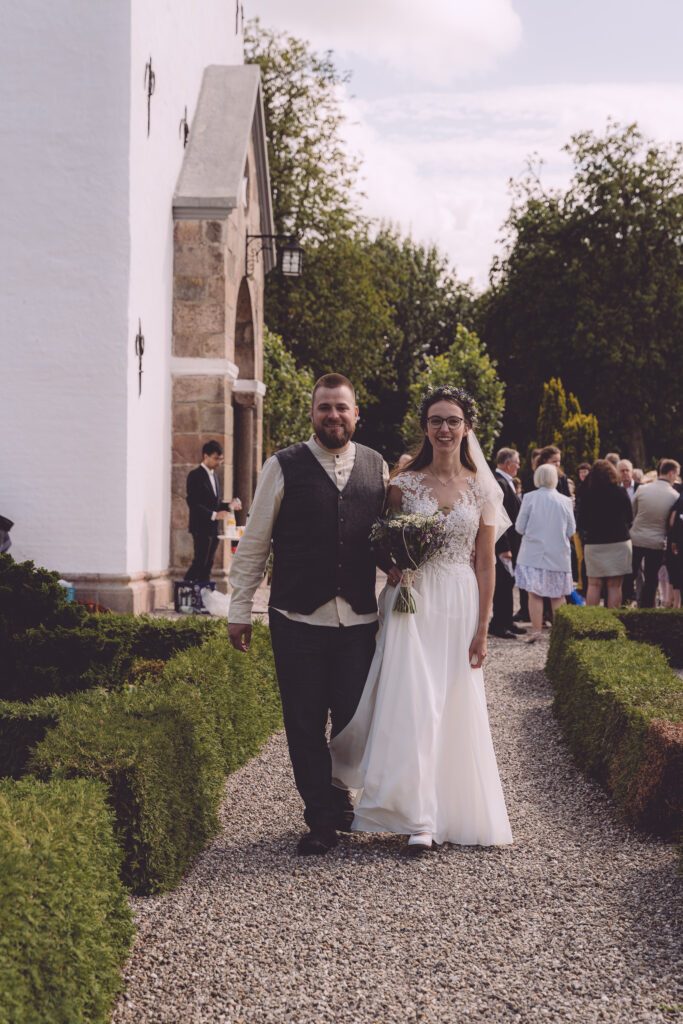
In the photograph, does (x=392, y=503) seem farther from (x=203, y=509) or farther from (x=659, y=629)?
(x=203, y=509)

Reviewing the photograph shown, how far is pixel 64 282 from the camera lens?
12.7m

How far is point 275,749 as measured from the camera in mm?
7395

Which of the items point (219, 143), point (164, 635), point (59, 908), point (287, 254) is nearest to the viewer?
point (59, 908)

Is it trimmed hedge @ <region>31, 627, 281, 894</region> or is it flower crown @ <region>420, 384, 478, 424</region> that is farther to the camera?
flower crown @ <region>420, 384, 478, 424</region>

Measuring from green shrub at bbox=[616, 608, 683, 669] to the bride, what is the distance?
6051mm

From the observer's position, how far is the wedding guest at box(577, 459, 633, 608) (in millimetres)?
12859

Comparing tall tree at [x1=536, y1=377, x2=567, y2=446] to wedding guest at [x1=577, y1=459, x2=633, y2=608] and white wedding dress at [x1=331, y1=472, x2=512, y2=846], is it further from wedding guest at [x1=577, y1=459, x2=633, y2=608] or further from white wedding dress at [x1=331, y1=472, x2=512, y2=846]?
white wedding dress at [x1=331, y1=472, x2=512, y2=846]

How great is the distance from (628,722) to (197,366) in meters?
10.0

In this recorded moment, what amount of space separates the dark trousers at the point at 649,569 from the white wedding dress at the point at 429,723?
8.68 m

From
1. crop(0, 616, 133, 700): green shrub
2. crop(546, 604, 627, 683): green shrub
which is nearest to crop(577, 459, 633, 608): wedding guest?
crop(546, 604, 627, 683): green shrub

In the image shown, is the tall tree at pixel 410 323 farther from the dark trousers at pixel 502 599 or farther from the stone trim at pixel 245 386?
the dark trousers at pixel 502 599

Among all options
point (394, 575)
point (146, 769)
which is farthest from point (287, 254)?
point (146, 769)

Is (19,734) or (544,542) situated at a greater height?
(544,542)

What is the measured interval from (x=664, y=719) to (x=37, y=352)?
8622 mm
